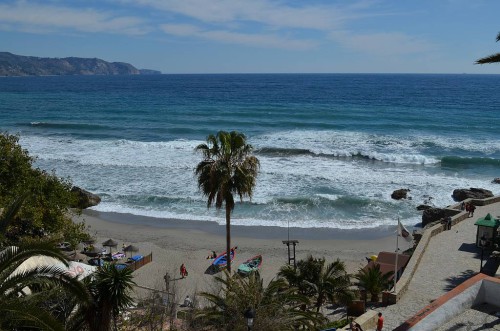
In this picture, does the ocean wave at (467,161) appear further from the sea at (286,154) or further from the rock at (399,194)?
the rock at (399,194)

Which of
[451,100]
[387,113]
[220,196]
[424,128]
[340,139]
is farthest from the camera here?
[451,100]

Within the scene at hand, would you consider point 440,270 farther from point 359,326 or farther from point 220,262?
point 220,262

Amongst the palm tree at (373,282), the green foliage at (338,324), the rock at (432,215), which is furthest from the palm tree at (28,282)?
the rock at (432,215)

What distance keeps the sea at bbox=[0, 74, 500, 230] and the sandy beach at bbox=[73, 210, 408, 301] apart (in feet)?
3.39

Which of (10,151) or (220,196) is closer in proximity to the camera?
(220,196)

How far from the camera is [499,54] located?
567 inches

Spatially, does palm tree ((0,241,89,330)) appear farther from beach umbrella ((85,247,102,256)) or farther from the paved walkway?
beach umbrella ((85,247,102,256))

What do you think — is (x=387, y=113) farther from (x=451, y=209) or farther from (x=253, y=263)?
(x=253, y=263)

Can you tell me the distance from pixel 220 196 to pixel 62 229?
5.93 meters

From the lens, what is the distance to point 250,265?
2478cm

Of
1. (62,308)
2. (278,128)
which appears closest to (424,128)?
(278,128)

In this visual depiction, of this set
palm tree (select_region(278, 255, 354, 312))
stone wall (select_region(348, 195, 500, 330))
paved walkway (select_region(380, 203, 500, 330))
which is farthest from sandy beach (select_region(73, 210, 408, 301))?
palm tree (select_region(278, 255, 354, 312))

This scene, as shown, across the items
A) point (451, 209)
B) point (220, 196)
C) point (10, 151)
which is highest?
point (10, 151)

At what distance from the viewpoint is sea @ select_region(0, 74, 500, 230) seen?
34625mm
